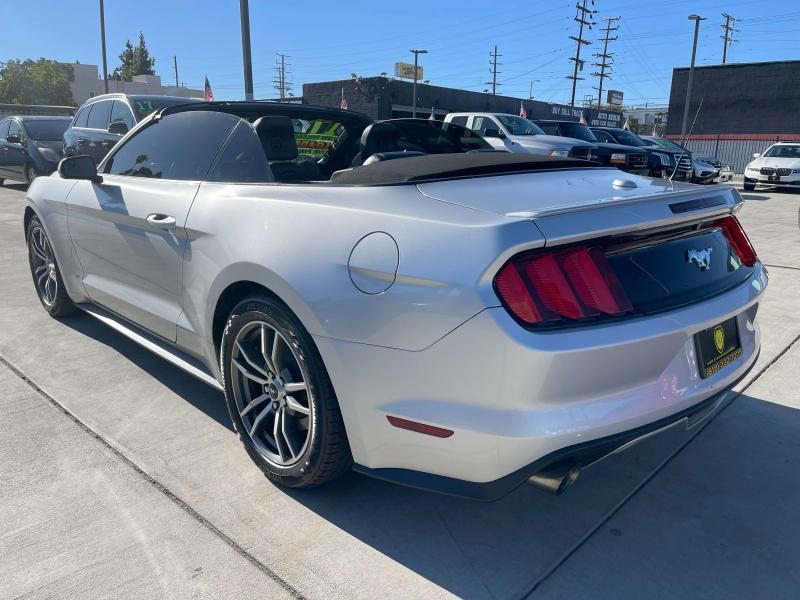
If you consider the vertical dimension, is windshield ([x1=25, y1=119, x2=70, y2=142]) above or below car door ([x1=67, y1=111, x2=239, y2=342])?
above

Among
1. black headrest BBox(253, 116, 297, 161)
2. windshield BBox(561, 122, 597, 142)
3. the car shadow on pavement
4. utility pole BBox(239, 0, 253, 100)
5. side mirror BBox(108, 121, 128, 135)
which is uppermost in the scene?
utility pole BBox(239, 0, 253, 100)

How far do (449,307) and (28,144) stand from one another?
13.2 meters

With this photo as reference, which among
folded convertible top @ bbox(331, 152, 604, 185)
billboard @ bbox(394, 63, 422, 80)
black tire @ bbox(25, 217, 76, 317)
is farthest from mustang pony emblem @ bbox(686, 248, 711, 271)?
billboard @ bbox(394, 63, 422, 80)

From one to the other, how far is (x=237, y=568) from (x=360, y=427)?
2.06 ft

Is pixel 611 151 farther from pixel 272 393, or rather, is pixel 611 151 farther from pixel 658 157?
pixel 272 393

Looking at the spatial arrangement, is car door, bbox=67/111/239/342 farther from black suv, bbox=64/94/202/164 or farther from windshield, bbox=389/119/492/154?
black suv, bbox=64/94/202/164

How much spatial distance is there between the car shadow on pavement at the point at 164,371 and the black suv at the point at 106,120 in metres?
4.70

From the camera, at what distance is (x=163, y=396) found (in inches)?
136

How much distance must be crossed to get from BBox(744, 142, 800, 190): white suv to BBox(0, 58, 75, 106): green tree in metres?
74.9

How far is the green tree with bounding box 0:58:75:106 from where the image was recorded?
71125 mm

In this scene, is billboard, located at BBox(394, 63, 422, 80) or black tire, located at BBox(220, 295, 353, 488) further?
billboard, located at BBox(394, 63, 422, 80)

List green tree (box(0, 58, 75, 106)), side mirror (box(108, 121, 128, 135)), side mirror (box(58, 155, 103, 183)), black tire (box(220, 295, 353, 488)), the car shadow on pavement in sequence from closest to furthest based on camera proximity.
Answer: black tire (box(220, 295, 353, 488))
the car shadow on pavement
side mirror (box(58, 155, 103, 183))
side mirror (box(108, 121, 128, 135))
green tree (box(0, 58, 75, 106))

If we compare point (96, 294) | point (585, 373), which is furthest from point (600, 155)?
point (585, 373)

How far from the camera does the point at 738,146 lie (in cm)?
3338
